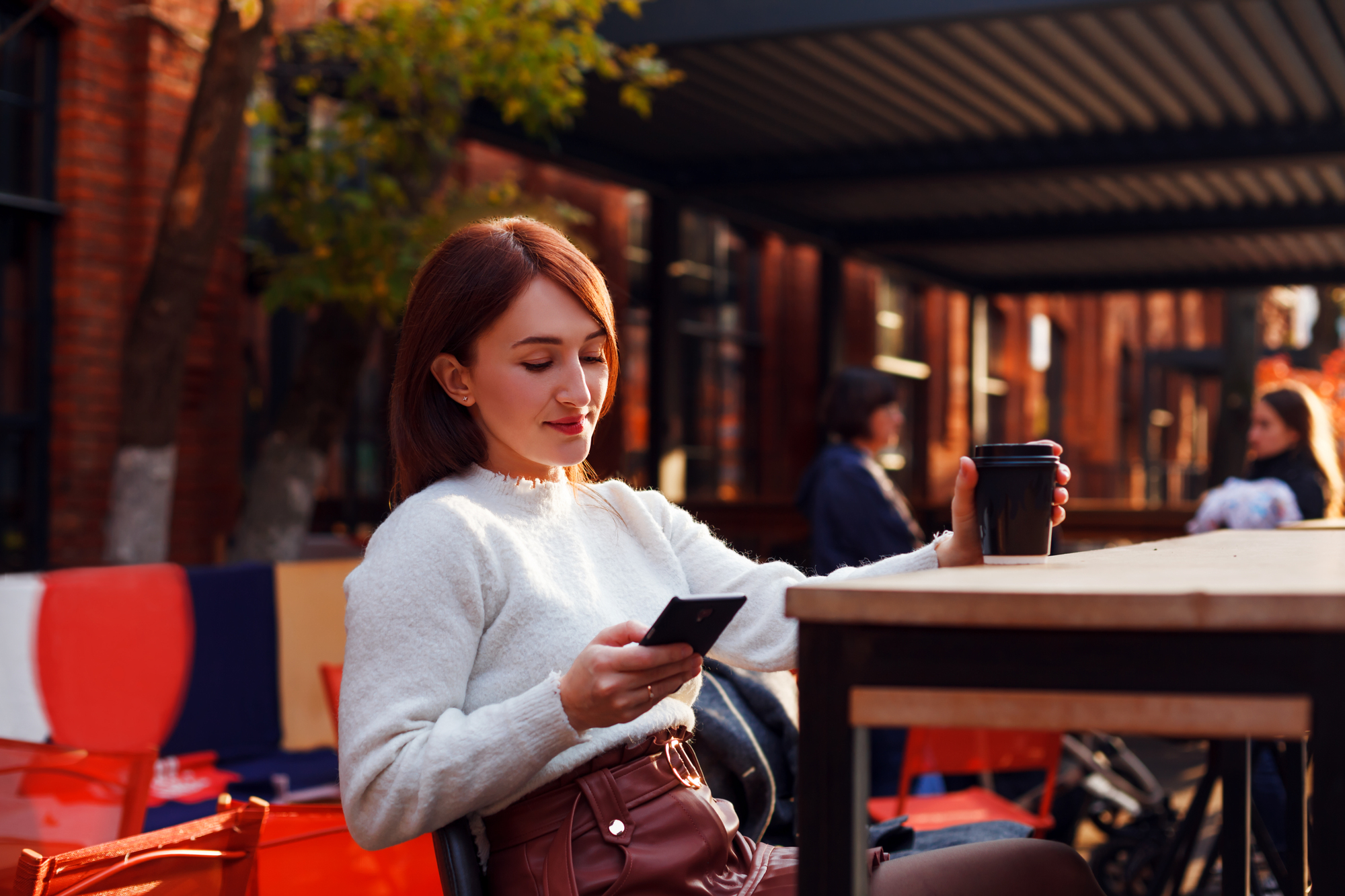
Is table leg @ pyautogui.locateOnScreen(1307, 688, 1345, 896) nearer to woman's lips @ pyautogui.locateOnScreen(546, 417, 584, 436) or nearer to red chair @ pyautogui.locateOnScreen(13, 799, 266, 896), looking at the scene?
woman's lips @ pyautogui.locateOnScreen(546, 417, 584, 436)

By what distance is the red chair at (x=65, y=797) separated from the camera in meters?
2.36

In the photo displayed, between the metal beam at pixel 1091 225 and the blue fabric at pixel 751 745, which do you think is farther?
the metal beam at pixel 1091 225

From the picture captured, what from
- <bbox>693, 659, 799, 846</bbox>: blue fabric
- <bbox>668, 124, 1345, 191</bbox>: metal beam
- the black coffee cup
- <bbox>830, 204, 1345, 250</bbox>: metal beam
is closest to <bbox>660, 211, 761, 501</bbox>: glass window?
<bbox>830, 204, 1345, 250</bbox>: metal beam

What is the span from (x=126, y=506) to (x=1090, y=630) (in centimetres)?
521

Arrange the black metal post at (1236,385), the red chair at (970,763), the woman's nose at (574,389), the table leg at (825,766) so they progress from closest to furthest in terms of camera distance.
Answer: the table leg at (825,766) → the woman's nose at (574,389) → the red chair at (970,763) → the black metal post at (1236,385)

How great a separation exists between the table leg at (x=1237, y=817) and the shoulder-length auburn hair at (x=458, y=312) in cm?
148

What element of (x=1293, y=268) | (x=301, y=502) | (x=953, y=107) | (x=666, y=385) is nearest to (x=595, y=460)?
(x=301, y=502)

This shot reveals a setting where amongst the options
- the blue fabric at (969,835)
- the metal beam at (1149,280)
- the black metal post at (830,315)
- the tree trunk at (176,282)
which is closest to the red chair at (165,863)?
the blue fabric at (969,835)

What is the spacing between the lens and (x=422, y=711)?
1.52m

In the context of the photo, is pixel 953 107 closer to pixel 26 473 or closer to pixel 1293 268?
pixel 26 473

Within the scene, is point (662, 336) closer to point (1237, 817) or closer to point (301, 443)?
point (301, 443)

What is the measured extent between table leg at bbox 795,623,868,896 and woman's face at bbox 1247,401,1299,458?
15.7 feet

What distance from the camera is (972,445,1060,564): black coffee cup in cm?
165

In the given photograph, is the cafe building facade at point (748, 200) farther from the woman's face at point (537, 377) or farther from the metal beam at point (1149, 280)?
the woman's face at point (537, 377)
